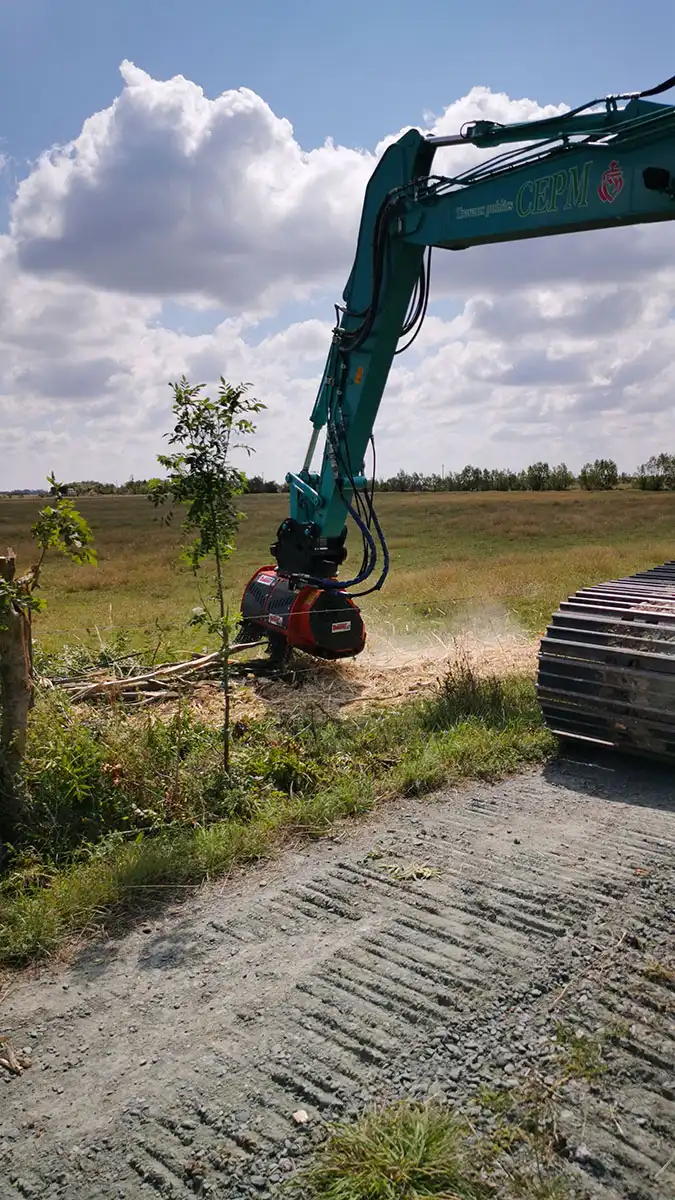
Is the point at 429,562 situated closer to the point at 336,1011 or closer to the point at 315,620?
the point at 315,620

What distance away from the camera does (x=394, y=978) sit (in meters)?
3.83

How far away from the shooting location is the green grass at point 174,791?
4.73 m

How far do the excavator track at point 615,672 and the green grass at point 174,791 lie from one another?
0.48m

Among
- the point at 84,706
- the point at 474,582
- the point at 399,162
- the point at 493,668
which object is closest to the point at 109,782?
the point at 84,706

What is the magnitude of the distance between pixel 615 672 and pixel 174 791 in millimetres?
3026

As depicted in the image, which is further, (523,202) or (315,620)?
(315,620)

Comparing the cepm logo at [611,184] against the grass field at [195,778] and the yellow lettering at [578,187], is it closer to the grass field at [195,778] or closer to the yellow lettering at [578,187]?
the yellow lettering at [578,187]

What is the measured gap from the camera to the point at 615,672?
6.57m

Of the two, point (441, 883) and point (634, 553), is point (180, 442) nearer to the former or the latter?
point (441, 883)

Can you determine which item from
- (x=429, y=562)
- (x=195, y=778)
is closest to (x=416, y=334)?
(x=195, y=778)

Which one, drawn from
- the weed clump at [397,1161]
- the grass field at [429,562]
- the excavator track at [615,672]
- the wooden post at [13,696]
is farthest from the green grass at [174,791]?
the grass field at [429,562]

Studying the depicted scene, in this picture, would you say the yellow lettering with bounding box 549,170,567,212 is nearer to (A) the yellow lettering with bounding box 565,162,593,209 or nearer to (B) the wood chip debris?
(A) the yellow lettering with bounding box 565,162,593,209

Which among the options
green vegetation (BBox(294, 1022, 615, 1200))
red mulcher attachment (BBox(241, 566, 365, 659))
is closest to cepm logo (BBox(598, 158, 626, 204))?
red mulcher attachment (BBox(241, 566, 365, 659))

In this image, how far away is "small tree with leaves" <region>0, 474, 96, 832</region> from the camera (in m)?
5.34
